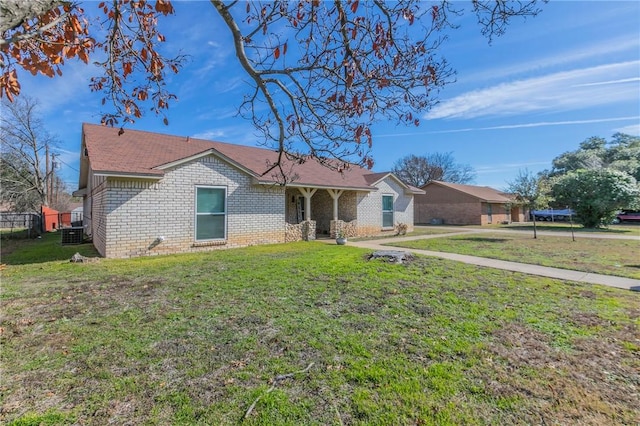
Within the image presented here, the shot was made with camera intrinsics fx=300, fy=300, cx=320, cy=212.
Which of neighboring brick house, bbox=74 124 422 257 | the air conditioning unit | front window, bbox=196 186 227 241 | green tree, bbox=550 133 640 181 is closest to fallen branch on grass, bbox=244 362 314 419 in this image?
neighboring brick house, bbox=74 124 422 257

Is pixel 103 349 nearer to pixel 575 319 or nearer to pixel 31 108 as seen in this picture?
pixel 575 319

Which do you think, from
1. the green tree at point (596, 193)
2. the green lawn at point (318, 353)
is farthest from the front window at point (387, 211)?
the green tree at point (596, 193)

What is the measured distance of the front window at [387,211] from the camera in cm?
1823

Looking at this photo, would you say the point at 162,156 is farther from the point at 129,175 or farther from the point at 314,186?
the point at 314,186

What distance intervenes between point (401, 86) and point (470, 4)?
1.22 metres

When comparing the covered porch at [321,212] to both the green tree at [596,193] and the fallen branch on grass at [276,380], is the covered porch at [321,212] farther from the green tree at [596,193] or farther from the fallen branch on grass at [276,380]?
the green tree at [596,193]

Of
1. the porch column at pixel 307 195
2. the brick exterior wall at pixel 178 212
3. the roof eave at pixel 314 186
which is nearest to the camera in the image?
the brick exterior wall at pixel 178 212

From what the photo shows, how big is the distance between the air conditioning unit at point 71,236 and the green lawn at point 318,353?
25.6ft

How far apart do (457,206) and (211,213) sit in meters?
28.3

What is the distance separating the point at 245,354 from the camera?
10.9ft

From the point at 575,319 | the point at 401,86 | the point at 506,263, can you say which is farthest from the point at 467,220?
the point at 401,86

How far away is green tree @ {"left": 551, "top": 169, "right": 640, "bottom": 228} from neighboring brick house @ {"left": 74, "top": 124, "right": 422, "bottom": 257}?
19396 millimetres

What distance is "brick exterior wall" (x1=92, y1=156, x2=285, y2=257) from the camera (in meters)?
→ 9.41

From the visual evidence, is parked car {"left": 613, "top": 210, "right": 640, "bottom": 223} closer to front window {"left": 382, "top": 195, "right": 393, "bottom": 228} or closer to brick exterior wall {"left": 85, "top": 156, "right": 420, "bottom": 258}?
front window {"left": 382, "top": 195, "right": 393, "bottom": 228}
